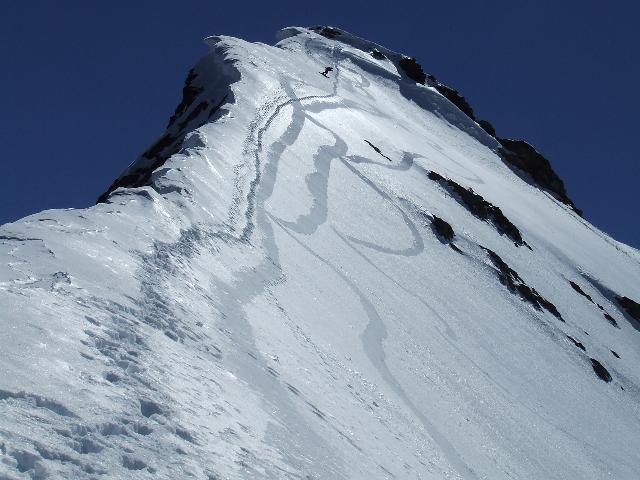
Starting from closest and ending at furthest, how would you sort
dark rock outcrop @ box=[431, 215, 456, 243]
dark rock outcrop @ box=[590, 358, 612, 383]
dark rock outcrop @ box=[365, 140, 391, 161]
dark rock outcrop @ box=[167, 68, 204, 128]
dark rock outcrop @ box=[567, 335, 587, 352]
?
dark rock outcrop @ box=[590, 358, 612, 383], dark rock outcrop @ box=[567, 335, 587, 352], dark rock outcrop @ box=[431, 215, 456, 243], dark rock outcrop @ box=[365, 140, 391, 161], dark rock outcrop @ box=[167, 68, 204, 128]

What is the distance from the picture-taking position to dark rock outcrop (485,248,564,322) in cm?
2162

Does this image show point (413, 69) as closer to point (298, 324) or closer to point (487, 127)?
point (487, 127)

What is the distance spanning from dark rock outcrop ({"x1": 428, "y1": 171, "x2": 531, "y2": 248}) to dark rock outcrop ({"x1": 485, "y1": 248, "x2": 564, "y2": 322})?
3.93 metres

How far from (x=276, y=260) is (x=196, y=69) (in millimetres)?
24455

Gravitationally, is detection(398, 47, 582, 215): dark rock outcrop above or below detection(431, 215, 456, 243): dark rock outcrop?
above

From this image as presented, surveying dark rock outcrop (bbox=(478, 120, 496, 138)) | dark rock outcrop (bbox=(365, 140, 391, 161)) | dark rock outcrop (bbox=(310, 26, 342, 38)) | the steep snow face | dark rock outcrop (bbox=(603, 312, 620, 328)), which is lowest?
the steep snow face

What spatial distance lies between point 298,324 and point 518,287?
46.4ft

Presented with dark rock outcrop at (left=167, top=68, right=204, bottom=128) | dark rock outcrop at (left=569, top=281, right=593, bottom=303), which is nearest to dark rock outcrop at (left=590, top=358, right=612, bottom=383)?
dark rock outcrop at (left=569, top=281, right=593, bottom=303)

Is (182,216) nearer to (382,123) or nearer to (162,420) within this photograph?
(162,420)

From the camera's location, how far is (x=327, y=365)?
28.0 feet

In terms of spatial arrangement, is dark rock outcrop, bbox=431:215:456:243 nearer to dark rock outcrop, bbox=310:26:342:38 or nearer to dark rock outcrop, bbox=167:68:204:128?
dark rock outcrop, bbox=167:68:204:128

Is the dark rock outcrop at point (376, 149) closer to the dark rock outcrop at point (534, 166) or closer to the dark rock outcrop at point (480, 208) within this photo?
the dark rock outcrop at point (480, 208)

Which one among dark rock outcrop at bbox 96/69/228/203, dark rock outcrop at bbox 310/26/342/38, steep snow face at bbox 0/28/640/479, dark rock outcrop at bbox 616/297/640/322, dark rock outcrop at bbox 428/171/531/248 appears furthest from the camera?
dark rock outcrop at bbox 310/26/342/38

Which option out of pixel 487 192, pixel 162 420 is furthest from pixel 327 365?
pixel 487 192
